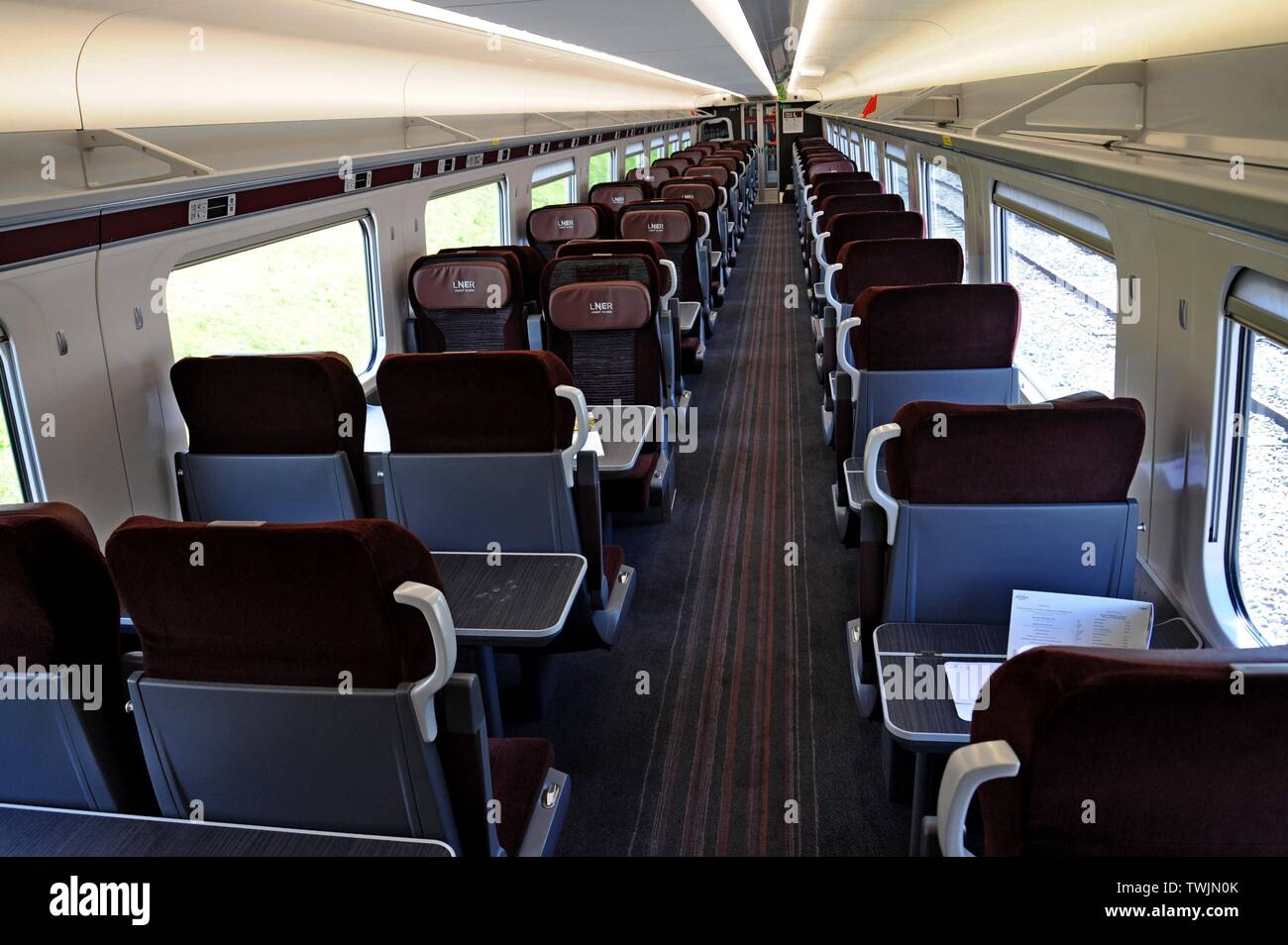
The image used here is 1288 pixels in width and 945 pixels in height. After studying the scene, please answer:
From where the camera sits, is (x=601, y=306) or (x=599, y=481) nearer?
(x=599, y=481)

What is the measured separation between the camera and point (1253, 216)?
179 cm

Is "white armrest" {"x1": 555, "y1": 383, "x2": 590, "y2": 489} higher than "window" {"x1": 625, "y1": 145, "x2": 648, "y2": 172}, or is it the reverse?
"window" {"x1": 625, "y1": 145, "x2": 648, "y2": 172}

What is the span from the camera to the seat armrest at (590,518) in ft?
10.8

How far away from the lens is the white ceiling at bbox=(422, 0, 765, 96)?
4348 millimetres

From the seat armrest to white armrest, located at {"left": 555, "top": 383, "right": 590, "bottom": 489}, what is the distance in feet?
0.14

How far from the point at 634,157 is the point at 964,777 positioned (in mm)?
16981

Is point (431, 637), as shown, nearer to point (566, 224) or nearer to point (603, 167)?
point (566, 224)

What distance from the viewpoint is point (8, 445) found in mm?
2934

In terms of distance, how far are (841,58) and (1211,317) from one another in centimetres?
1046

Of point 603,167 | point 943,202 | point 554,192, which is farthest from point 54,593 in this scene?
point 603,167

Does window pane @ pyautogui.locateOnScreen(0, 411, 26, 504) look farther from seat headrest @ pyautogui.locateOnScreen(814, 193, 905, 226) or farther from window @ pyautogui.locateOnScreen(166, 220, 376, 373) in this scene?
seat headrest @ pyautogui.locateOnScreen(814, 193, 905, 226)

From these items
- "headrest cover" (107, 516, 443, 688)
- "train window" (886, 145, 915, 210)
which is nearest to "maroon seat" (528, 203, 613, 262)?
"train window" (886, 145, 915, 210)

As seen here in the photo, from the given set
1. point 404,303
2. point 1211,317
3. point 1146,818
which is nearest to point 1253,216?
point 1211,317

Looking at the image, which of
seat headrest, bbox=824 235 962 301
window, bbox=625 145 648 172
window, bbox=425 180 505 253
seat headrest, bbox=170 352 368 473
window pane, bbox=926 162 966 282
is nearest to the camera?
seat headrest, bbox=170 352 368 473
